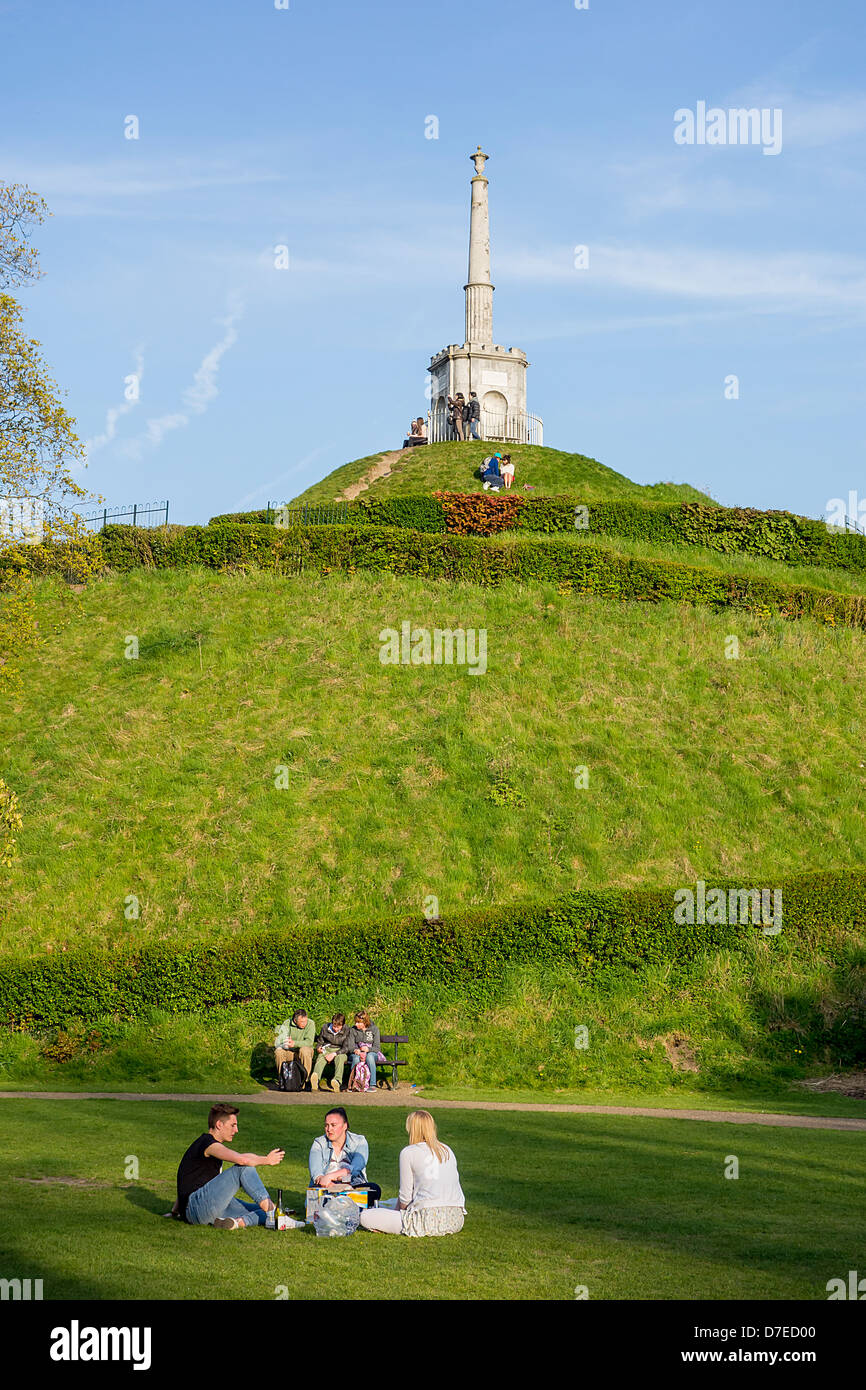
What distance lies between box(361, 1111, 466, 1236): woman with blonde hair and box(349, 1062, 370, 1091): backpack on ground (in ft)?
33.2

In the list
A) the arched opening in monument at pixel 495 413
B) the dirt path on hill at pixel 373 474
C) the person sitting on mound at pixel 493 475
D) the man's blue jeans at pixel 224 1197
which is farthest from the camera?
the arched opening in monument at pixel 495 413

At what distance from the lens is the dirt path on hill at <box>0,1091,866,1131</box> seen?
56.9 feet

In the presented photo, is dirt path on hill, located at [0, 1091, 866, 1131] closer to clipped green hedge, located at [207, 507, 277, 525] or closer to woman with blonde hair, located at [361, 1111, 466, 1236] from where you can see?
woman with blonde hair, located at [361, 1111, 466, 1236]

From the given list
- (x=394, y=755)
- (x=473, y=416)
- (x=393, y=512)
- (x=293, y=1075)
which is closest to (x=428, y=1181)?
(x=293, y=1075)

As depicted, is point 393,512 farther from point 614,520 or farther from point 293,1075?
point 293,1075

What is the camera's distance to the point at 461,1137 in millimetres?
15477

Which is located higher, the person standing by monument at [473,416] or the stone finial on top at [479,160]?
the stone finial on top at [479,160]

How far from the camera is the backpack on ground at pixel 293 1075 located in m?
20.6

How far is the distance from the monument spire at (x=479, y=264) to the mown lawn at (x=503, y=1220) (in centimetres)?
5432

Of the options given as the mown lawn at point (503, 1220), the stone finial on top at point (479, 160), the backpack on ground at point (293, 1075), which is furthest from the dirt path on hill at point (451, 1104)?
the stone finial on top at point (479, 160)

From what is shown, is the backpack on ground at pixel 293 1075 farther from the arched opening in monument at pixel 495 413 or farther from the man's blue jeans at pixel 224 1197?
the arched opening in monument at pixel 495 413

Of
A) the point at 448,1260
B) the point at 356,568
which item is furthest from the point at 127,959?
the point at 356,568

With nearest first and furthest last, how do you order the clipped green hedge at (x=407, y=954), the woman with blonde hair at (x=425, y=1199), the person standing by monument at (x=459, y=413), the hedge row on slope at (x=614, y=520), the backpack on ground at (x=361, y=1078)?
the woman with blonde hair at (x=425, y=1199), the backpack on ground at (x=361, y=1078), the clipped green hedge at (x=407, y=954), the hedge row on slope at (x=614, y=520), the person standing by monument at (x=459, y=413)

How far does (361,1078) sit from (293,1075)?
47.4 inches
